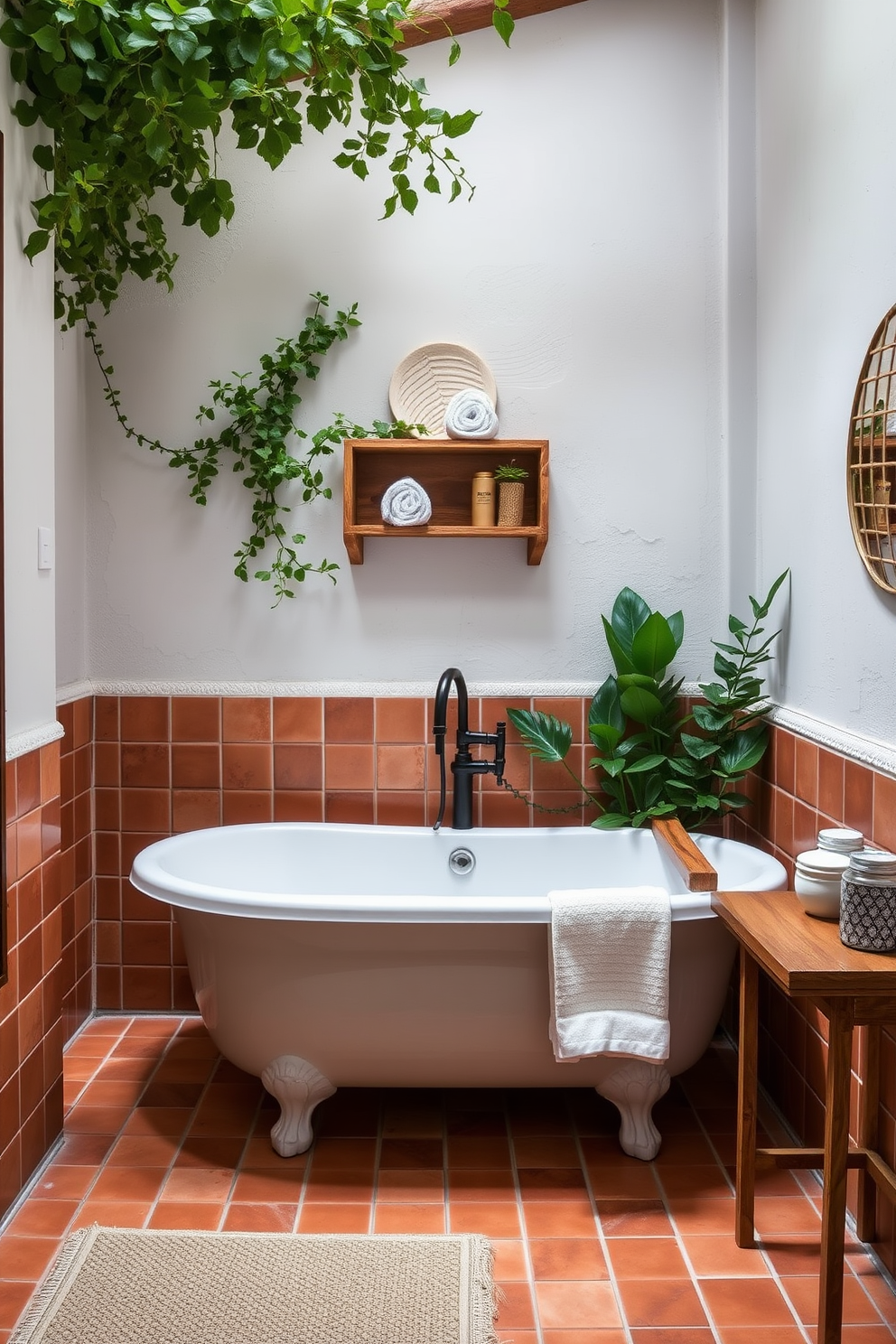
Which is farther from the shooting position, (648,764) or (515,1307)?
(648,764)

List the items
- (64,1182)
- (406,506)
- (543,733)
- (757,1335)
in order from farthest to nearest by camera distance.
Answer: (543,733) → (406,506) → (64,1182) → (757,1335)

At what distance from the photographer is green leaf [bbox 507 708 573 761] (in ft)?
9.82

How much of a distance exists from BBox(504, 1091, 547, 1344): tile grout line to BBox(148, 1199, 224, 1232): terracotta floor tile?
0.60 meters

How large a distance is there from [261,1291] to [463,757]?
142cm

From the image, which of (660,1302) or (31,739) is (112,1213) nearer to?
(31,739)

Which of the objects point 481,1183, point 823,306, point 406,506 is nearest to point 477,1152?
point 481,1183

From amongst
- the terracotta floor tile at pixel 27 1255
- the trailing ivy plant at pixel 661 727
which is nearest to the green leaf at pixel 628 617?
the trailing ivy plant at pixel 661 727

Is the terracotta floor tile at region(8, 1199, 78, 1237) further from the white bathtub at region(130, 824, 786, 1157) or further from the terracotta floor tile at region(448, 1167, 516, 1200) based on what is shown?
the terracotta floor tile at region(448, 1167, 516, 1200)

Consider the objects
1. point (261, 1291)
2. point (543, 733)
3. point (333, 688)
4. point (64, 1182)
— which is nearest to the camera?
point (261, 1291)

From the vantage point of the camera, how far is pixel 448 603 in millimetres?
3152

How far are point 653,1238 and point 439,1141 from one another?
22.0 inches

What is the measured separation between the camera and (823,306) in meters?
2.47

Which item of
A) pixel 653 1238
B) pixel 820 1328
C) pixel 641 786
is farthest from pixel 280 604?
pixel 820 1328

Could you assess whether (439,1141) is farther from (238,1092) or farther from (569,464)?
(569,464)
